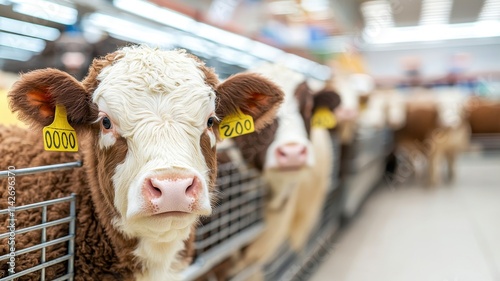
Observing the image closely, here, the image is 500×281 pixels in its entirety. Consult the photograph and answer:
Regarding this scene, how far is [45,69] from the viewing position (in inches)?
33.8

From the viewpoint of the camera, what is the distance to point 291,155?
181 centimetres

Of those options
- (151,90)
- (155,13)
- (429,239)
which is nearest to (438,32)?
(429,239)

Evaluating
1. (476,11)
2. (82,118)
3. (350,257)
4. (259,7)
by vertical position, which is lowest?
(350,257)

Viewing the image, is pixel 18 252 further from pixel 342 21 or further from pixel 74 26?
pixel 342 21

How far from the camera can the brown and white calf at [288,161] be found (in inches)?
71.2

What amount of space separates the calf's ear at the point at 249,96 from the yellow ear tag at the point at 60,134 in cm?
33

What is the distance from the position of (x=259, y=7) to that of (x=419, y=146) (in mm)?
3246

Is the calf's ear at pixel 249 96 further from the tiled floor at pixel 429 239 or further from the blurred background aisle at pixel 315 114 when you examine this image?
the tiled floor at pixel 429 239

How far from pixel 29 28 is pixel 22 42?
0.39 meters

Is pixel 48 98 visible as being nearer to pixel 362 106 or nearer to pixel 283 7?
pixel 283 7

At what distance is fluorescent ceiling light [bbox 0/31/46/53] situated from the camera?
134 cm

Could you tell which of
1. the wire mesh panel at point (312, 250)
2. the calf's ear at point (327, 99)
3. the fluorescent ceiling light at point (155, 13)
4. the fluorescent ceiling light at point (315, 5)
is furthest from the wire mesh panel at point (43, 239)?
the fluorescent ceiling light at point (315, 5)

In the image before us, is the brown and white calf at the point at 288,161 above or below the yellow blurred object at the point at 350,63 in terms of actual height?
below

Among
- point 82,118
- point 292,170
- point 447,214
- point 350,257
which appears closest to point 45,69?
point 82,118
